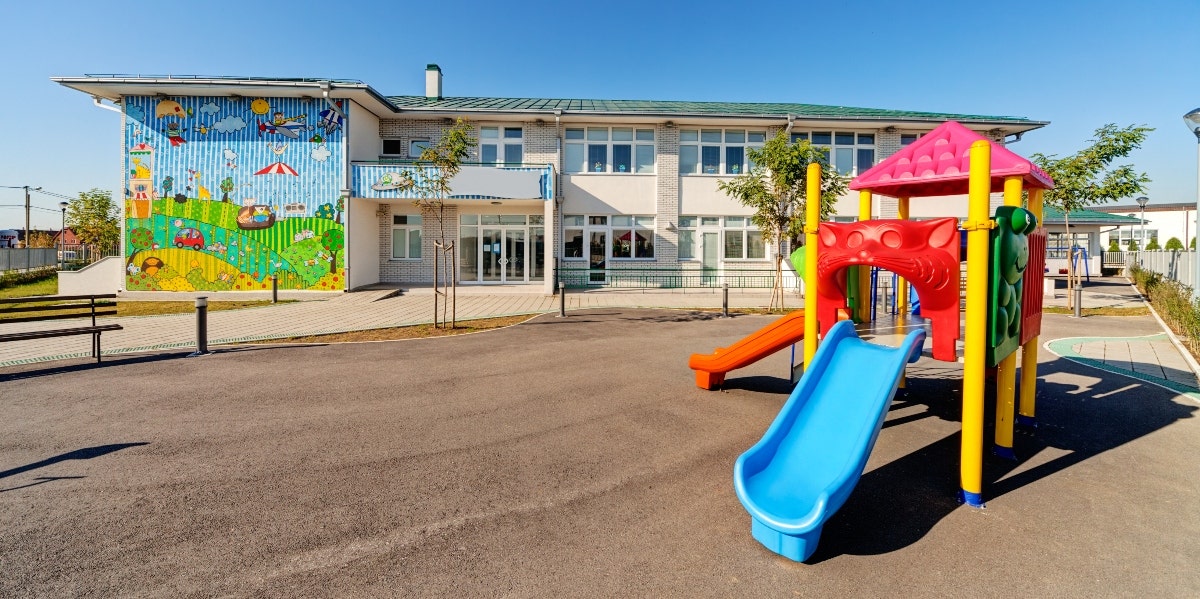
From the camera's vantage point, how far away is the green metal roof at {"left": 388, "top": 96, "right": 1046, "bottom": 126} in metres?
24.2

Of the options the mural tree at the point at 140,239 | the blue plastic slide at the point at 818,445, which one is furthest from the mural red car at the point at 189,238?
the blue plastic slide at the point at 818,445

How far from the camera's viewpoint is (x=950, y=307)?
4.74m

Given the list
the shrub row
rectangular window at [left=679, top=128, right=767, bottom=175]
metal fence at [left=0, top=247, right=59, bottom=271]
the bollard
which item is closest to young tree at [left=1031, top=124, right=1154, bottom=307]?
the shrub row

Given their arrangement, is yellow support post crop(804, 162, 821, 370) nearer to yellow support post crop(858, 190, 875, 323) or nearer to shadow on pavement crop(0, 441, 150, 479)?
yellow support post crop(858, 190, 875, 323)

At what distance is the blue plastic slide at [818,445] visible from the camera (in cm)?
349

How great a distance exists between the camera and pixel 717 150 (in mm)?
25188

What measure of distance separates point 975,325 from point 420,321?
12.4 meters

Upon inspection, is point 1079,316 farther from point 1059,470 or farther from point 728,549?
point 728,549

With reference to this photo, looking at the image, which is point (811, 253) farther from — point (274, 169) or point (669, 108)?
point (669, 108)

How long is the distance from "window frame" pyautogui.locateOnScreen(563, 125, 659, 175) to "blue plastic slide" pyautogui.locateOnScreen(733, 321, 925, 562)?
20697 mm

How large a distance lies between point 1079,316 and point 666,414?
14841 millimetres

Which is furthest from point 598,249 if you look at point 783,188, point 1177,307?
point 1177,307

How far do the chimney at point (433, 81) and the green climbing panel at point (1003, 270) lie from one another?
88.5 feet

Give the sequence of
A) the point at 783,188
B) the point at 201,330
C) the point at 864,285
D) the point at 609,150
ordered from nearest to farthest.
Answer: the point at 864,285
the point at 201,330
the point at 783,188
the point at 609,150
